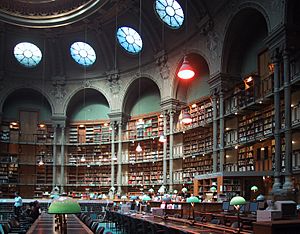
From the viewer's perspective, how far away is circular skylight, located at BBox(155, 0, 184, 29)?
21.5 metres

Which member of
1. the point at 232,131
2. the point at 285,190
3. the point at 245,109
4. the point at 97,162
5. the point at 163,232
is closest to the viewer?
the point at 163,232

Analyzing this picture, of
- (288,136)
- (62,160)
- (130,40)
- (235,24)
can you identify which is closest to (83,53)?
(130,40)

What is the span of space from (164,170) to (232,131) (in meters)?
5.90

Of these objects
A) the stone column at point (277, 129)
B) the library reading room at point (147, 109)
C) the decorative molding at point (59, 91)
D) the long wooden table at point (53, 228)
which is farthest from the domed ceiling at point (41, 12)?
the long wooden table at point (53, 228)

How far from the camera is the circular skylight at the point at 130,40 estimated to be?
81.6 feet

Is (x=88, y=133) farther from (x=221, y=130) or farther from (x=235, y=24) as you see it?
(x=235, y=24)

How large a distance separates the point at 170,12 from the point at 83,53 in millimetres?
7612

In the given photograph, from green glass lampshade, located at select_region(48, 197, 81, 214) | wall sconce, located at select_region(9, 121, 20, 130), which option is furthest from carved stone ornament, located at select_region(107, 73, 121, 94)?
green glass lampshade, located at select_region(48, 197, 81, 214)

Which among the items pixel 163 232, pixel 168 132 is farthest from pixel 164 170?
pixel 163 232

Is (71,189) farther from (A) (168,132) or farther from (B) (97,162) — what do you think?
(A) (168,132)

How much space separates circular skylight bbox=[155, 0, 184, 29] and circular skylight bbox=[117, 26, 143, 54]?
2959mm

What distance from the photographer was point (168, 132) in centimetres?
2316

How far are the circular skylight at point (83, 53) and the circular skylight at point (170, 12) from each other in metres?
6.58

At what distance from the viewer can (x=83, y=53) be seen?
2722 cm
